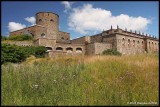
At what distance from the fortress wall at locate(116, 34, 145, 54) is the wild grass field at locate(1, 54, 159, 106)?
33.6m

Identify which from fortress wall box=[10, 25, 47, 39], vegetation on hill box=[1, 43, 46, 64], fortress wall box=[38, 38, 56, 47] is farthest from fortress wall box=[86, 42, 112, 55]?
vegetation on hill box=[1, 43, 46, 64]

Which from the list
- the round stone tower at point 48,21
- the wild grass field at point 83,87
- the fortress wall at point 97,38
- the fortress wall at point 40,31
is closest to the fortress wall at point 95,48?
the fortress wall at point 97,38

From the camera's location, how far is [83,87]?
6.52 meters

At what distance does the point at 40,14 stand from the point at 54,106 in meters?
38.8

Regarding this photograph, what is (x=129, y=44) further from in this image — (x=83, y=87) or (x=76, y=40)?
(x=83, y=87)

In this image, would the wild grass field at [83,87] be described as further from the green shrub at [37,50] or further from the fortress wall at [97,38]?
the fortress wall at [97,38]

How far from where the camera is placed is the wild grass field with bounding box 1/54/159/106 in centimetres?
555

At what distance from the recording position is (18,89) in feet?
20.1

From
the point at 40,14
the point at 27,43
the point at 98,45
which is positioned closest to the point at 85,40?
the point at 98,45

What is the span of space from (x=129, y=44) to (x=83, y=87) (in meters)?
39.3

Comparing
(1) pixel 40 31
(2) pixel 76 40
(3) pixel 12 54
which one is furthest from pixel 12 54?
(2) pixel 76 40

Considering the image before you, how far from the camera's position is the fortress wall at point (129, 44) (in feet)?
137

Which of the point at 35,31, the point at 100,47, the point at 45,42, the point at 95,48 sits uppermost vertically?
the point at 35,31

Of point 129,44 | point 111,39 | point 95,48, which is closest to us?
point 95,48
